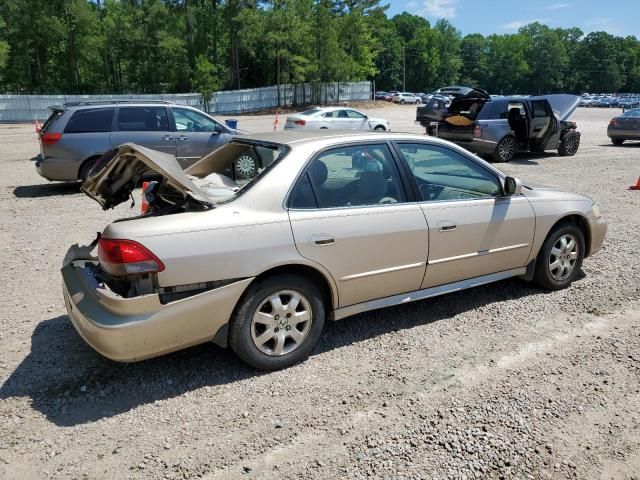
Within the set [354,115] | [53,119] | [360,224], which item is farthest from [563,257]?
[354,115]

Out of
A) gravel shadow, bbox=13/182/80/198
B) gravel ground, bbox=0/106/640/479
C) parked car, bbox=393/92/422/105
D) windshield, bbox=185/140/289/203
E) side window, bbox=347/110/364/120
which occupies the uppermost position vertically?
parked car, bbox=393/92/422/105

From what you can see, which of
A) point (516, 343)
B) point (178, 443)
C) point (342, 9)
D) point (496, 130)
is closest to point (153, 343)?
point (178, 443)

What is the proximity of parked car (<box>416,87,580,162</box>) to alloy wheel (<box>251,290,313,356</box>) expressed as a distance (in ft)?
39.7

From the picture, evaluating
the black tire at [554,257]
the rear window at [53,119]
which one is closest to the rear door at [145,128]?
the rear window at [53,119]

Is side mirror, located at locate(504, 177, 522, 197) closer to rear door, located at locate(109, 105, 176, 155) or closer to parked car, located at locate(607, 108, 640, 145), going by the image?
rear door, located at locate(109, 105, 176, 155)

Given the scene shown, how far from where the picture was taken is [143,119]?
10.3 metres

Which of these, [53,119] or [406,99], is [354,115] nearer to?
[53,119]

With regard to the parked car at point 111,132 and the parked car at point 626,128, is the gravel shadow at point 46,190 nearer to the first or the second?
the parked car at point 111,132

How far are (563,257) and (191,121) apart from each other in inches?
314

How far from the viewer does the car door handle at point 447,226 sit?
4172 millimetres

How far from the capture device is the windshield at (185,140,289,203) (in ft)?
12.5

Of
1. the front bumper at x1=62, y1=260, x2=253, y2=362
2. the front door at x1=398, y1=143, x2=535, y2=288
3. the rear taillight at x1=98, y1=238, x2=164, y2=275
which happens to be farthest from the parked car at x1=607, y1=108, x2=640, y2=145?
the rear taillight at x1=98, y1=238, x2=164, y2=275

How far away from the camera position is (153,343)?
321 centimetres

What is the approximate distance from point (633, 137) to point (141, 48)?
161 ft
